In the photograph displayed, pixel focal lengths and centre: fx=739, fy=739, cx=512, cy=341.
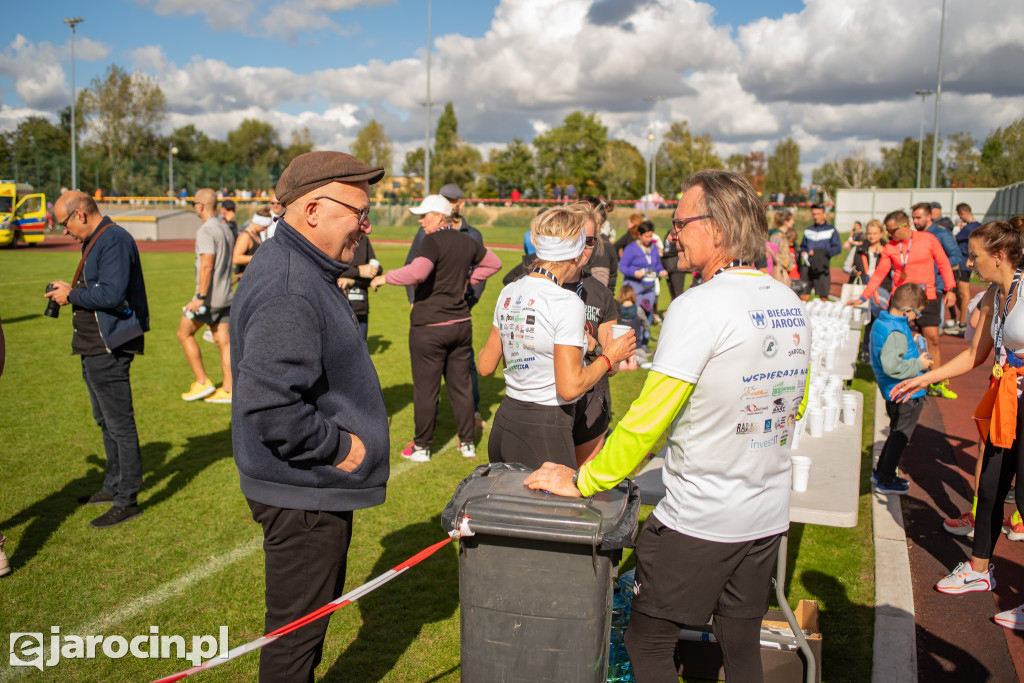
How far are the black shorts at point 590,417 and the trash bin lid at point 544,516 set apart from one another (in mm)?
1333

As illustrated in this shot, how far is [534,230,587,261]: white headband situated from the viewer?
11.3ft

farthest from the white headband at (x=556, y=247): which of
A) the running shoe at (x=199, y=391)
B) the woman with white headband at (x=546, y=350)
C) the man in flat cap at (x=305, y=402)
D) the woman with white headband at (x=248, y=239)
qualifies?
the running shoe at (x=199, y=391)

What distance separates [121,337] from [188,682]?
2.40 m

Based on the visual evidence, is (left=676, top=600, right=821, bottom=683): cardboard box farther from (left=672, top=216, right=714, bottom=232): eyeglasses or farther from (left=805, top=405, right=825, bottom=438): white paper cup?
(left=672, top=216, right=714, bottom=232): eyeglasses

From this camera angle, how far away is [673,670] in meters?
2.39

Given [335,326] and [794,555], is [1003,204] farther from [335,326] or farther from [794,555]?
[335,326]

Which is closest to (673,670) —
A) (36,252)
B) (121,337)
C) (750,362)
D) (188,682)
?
(750,362)

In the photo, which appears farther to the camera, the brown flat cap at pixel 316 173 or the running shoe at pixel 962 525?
the running shoe at pixel 962 525

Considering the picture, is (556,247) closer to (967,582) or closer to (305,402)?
(305,402)

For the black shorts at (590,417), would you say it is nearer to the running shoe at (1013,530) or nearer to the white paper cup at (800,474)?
the white paper cup at (800,474)

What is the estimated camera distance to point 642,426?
2191 millimetres

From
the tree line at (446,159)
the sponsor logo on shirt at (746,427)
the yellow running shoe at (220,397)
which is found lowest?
the yellow running shoe at (220,397)

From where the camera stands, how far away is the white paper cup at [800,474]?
11.6 ft

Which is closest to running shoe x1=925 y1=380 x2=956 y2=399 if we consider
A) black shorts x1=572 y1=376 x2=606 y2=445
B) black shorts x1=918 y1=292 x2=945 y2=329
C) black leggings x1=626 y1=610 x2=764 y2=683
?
black shorts x1=918 y1=292 x2=945 y2=329
